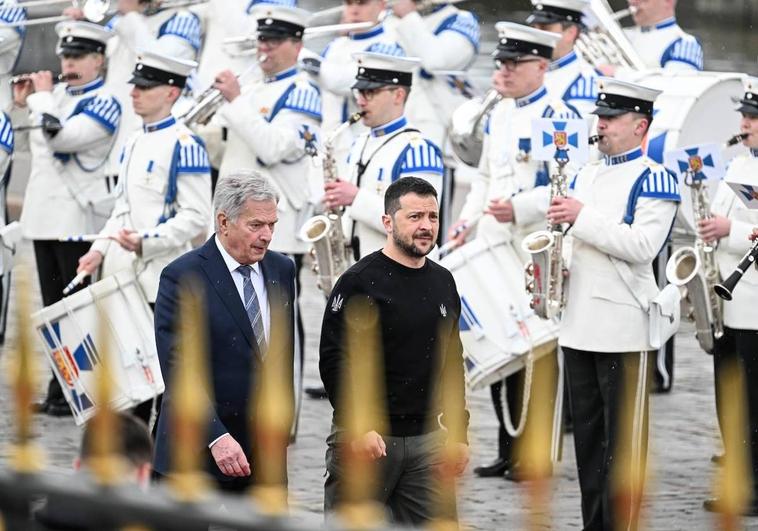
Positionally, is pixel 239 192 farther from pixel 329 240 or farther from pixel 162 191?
pixel 162 191

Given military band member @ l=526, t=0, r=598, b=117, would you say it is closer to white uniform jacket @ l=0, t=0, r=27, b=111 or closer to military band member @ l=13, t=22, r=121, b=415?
military band member @ l=13, t=22, r=121, b=415

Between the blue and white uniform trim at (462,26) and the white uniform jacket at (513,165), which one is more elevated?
the blue and white uniform trim at (462,26)

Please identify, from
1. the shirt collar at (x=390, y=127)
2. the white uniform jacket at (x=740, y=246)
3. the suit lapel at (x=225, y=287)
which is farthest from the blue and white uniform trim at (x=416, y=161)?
the suit lapel at (x=225, y=287)

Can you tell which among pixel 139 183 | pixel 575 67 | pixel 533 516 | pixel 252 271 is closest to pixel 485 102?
pixel 575 67

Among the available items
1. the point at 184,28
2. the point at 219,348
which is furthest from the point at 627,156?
the point at 184,28

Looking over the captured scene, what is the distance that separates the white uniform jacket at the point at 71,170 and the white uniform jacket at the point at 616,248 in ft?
11.6

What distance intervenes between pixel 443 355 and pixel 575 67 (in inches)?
150

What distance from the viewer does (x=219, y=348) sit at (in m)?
5.85

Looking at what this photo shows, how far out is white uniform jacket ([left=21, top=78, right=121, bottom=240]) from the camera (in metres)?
10.1

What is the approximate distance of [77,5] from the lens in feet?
36.7

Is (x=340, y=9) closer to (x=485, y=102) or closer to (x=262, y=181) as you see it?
(x=485, y=102)

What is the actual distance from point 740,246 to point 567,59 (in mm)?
1952

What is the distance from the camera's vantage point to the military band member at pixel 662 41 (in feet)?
34.4

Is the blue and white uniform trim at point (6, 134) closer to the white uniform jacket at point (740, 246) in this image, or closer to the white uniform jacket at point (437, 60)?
the white uniform jacket at point (437, 60)
